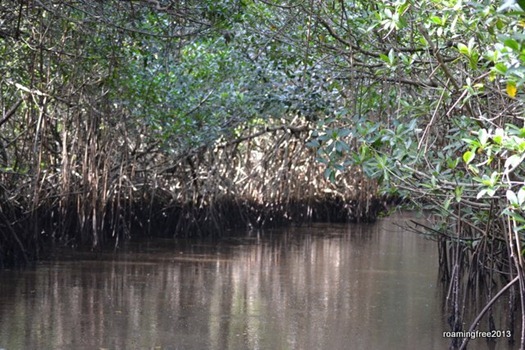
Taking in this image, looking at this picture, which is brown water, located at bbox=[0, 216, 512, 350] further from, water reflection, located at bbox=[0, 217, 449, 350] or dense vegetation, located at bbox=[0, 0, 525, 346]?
dense vegetation, located at bbox=[0, 0, 525, 346]

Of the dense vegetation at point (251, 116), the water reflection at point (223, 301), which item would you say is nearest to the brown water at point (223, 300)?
the water reflection at point (223, 301)

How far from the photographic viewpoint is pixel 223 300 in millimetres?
7676

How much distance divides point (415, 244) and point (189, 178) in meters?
Result: 3.42

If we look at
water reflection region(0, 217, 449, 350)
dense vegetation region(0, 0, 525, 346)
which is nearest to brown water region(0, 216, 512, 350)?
→ water reflection region(0, 217, 449, 350)

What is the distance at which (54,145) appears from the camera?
10531 mm

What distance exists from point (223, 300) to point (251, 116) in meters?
4.54

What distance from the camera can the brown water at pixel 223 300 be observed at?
19.7 ft

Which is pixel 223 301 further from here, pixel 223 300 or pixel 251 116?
pixel 251 116

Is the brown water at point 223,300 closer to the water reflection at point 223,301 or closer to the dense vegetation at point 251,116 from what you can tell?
the water reflection at point 223,301

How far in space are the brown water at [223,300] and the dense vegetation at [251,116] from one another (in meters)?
0.53

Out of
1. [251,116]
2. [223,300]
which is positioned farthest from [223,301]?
[251,116]

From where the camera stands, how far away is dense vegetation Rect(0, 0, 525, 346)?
508cm

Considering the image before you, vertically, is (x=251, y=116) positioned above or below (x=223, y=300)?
above

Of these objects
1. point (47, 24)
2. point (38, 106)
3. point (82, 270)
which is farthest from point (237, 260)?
point (47, 24)
